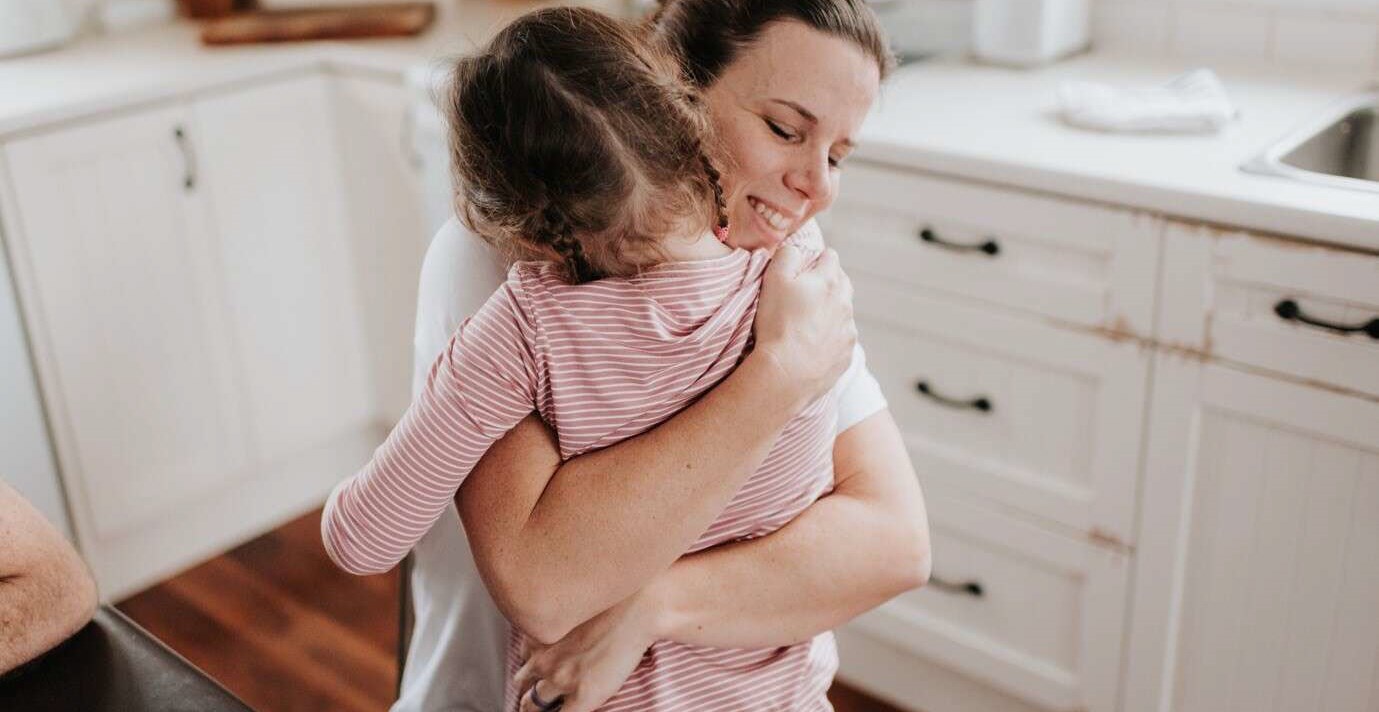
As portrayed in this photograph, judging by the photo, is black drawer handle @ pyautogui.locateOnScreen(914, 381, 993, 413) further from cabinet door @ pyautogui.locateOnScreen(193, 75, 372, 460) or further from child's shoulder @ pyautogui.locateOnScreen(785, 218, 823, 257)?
cabinet door @ pyautogui.locateOnScreen(193, 75, 372, 460)

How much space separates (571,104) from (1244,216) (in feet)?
3.14

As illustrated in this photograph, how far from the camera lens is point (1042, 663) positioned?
1919mm

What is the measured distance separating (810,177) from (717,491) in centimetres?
30

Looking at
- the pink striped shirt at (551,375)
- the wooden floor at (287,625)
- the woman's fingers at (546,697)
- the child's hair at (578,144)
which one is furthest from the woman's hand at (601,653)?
the wooden floor at (287,625)

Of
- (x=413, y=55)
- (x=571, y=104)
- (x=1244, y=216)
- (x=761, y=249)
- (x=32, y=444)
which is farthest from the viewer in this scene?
(x=413, y=55)

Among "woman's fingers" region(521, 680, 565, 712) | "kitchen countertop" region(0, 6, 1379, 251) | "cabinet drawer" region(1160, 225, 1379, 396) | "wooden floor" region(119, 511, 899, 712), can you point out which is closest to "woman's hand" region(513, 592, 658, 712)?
"woman's fingers" region(521, 680, 565, 712)

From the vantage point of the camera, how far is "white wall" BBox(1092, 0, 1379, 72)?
200cm

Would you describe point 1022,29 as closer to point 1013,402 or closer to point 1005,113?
point 1005,113

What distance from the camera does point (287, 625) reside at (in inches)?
96.3

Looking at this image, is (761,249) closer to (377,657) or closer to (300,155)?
(377,657)

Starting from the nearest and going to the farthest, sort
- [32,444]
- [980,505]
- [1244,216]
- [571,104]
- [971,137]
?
[571,104], [1244,216], [971,137], [980,505], [32,444]

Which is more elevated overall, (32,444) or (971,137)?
(971,137)

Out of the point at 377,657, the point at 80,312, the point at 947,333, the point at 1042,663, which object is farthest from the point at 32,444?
the point at 1042,663

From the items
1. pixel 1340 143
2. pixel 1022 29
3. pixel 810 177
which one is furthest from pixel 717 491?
pixel 1022 29
